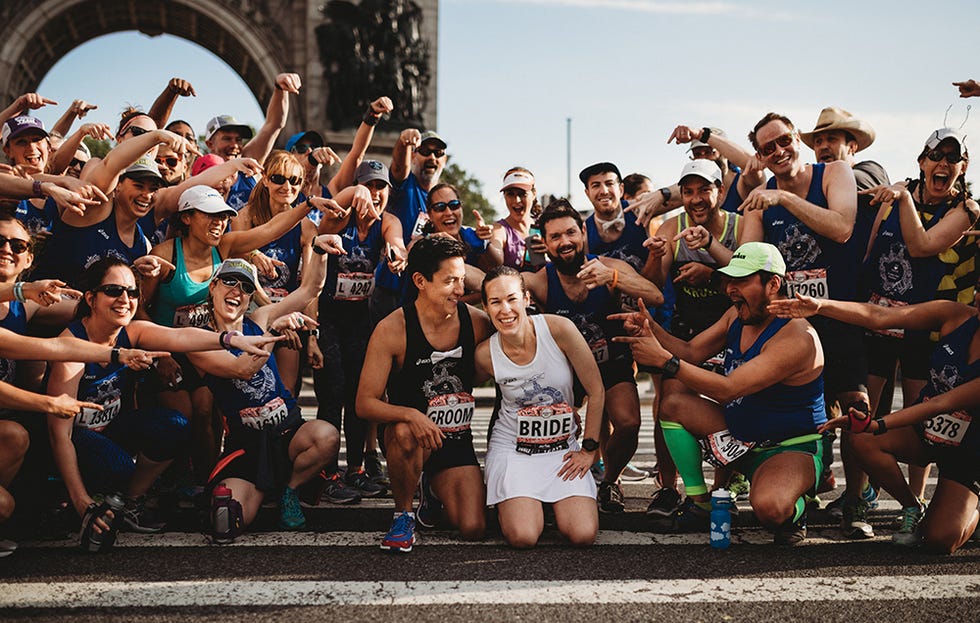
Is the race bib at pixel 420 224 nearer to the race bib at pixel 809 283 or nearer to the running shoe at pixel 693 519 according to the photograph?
the race bib at pixel 809 283

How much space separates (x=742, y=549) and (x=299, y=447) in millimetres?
2532

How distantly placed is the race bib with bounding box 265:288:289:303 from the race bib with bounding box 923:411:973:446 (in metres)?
4.11

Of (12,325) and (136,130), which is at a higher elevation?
(136,130)

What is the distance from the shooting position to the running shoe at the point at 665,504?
4.95 metres

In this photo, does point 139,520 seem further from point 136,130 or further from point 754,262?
point 754,262

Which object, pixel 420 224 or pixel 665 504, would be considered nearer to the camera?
pixel 665 504

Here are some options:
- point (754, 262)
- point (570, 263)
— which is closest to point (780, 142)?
point (754, 262)

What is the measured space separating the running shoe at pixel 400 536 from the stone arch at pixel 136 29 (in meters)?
17.9

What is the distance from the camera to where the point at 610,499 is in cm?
541

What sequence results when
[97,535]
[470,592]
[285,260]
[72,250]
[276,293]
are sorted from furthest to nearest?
[285,260]
[276,293]
[72,250]
[97,535]
[470,592]

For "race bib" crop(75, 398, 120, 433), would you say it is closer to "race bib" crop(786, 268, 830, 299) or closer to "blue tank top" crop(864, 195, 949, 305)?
"race bib" crop(786, 268, 830, 299)

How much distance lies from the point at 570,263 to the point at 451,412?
1343mm

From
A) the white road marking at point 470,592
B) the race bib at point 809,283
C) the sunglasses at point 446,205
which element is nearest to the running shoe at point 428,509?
the white road marking at point 470,592

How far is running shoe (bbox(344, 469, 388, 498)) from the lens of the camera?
19.0 feet
